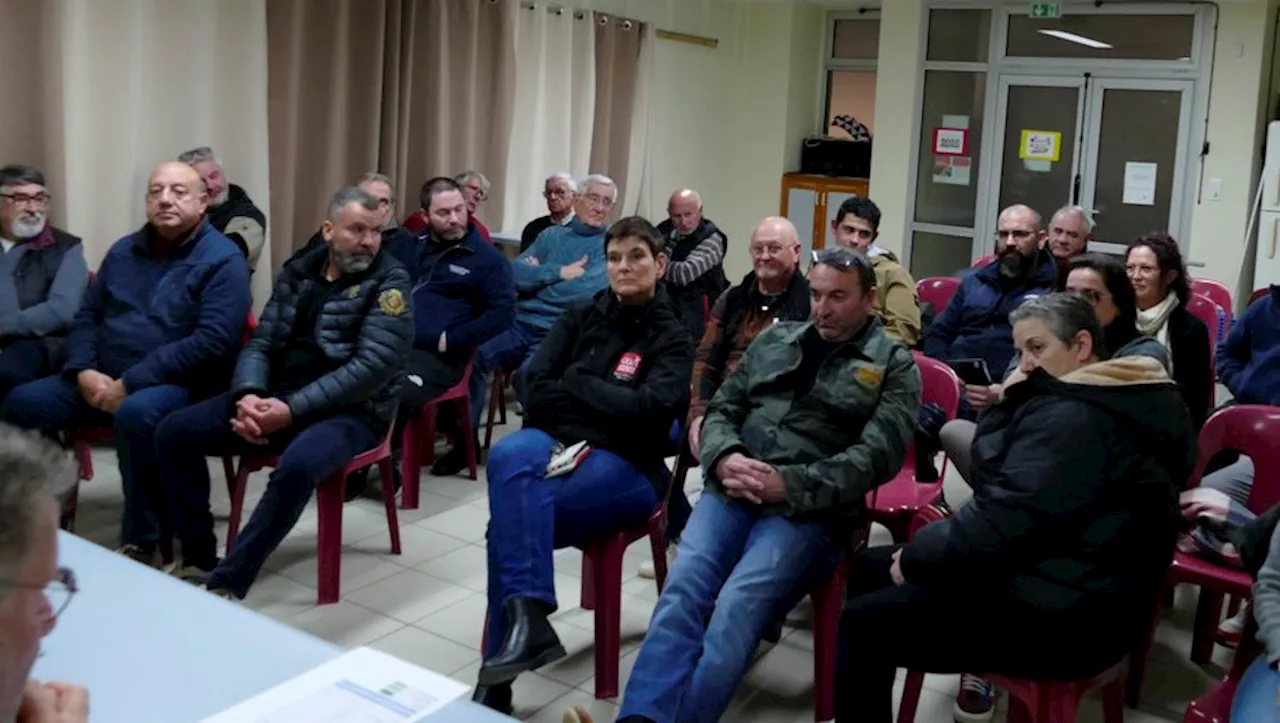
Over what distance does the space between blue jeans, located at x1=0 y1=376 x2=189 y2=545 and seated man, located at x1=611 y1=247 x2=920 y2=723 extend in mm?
1694

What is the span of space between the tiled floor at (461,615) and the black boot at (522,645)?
178 millimetres

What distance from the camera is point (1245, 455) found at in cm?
307

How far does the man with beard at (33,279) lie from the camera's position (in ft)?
12.8

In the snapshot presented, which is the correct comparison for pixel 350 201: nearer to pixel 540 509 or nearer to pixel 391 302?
pixel 391 302

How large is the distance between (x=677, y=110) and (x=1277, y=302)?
17.4 feet

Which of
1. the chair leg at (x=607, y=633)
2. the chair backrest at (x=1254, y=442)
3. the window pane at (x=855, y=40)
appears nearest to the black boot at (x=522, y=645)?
the chair leg at (x=607, y=633)

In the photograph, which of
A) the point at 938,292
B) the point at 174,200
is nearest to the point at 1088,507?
the point at 174,200

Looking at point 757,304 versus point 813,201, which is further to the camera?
point 813,201

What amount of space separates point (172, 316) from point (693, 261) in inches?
104

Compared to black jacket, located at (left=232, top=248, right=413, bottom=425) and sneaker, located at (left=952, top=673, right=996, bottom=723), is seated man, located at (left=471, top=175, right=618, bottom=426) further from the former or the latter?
sneaker, located at (left=952, top=673, right=996, bottom=723)

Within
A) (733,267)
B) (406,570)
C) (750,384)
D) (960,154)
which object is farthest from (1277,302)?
(733,267)

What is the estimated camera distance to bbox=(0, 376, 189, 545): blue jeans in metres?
3.50

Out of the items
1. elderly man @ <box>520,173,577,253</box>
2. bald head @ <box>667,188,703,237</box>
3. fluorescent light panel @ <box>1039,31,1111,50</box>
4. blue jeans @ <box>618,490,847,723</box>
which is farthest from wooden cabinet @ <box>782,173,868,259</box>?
blue jeans @ <box>618,490,847,723</box>

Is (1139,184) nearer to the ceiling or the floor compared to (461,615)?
nearer to the ceiling
